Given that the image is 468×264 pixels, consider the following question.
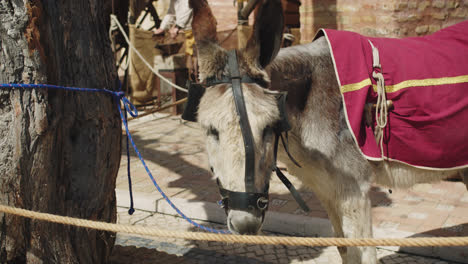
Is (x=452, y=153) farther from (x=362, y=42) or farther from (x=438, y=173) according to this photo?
(x=362, y=42)

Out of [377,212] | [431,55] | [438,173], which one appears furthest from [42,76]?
[377,212]

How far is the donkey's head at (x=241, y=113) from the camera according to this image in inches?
75.0

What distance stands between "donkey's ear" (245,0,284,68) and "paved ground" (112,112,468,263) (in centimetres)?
157

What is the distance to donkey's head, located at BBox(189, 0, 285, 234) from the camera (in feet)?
6.25

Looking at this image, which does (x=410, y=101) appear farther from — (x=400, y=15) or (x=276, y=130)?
(x=400, y=15)

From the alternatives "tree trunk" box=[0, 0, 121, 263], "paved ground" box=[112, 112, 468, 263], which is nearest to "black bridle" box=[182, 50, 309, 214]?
"tree trunk" box=[0, 0, 121, 263]

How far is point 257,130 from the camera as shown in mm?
1933

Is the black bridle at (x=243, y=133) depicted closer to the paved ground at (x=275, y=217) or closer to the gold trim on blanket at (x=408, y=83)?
the gold trim on blanket at (x=408, y=83)

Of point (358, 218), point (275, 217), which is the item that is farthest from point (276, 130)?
point (275, 217)

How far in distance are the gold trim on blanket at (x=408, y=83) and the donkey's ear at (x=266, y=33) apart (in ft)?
1.91

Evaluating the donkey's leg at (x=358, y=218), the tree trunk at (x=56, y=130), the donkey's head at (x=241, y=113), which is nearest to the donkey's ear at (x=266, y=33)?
the donkey's head at (x=241, y=113)

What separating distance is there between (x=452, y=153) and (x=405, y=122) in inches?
15.0

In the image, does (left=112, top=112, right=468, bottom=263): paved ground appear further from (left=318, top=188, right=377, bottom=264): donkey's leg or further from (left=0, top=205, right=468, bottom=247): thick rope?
(left=0, top=205, right=468, bottom=247): thick rope

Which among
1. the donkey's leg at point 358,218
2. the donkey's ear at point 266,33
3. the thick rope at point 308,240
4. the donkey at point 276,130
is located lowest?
the donkey's leg at point 358,218
